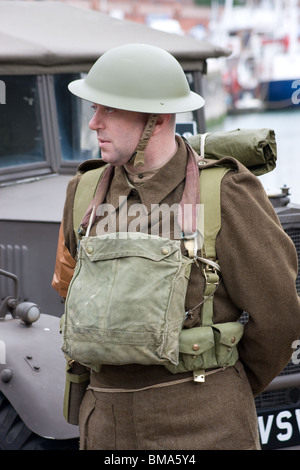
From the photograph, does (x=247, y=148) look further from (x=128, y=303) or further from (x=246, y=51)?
(x=246, y=51)

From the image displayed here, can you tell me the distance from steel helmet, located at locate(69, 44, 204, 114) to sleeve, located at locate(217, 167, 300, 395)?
0.29 meters

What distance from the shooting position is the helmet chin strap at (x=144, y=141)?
103 inches

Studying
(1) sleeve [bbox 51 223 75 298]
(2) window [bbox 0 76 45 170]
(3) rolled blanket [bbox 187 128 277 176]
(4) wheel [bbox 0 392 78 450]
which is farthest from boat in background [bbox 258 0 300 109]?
(1) sleeve [bbox 51 223 75 298]

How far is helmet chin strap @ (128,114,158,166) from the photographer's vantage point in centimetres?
261

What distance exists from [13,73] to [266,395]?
2051 mm

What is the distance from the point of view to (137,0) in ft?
142

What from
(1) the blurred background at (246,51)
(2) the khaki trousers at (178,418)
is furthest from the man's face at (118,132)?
(1) the blurred background at (246,51)

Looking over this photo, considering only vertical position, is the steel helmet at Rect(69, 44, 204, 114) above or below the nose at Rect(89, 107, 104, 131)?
above

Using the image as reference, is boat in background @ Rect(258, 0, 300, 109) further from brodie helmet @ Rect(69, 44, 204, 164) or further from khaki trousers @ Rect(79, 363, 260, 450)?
khaki trousers @ Rect(79, 363, 260, 450)

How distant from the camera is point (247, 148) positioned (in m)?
2.89

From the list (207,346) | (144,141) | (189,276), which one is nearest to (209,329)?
(207,346)

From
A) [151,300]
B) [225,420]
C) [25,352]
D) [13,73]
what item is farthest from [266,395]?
[13,73]

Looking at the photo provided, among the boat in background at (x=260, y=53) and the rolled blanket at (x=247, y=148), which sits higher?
the rolled blanket at (x=247, y=148)

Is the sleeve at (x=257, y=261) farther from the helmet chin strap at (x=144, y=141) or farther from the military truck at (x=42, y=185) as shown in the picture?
the military truck at (x=42, y=185)
